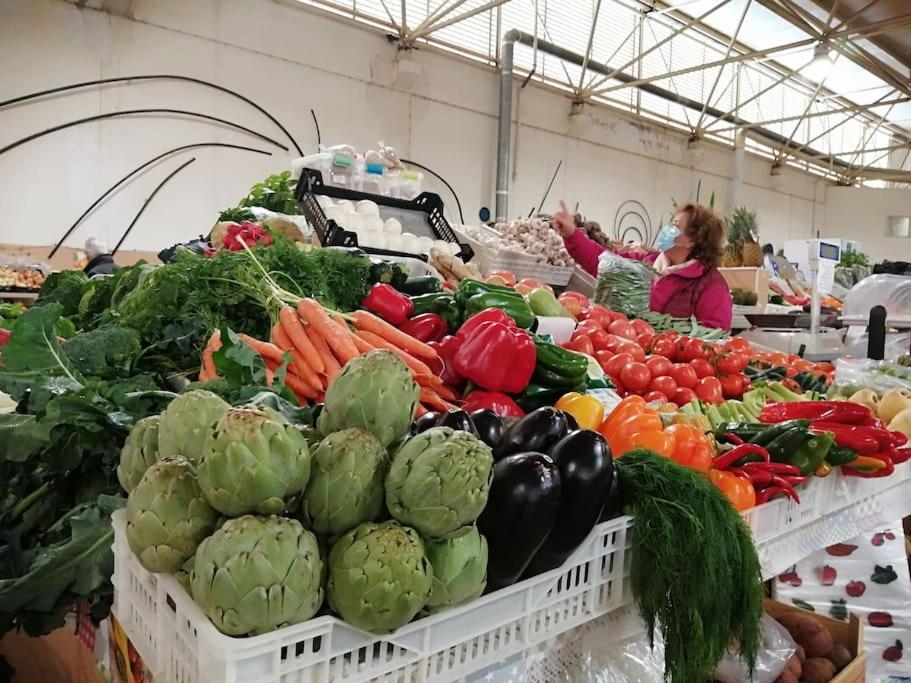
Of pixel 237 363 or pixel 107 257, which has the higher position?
pixel 107 257

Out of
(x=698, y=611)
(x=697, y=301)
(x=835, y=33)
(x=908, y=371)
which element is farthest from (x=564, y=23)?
(x=698, y=611)

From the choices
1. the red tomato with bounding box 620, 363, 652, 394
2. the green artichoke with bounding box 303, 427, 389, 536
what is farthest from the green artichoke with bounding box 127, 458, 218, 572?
the red tomato with bounding box 620, 363, 652, 394

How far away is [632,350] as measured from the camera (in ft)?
8.27

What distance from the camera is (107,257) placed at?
5.25 m

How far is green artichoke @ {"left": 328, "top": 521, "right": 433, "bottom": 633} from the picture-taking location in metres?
0.68

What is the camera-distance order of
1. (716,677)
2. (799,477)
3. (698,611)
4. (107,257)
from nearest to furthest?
1. (698,611)
2. (799,477)
3. (716,677)
4. (107,257)

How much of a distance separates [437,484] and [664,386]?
1.80m

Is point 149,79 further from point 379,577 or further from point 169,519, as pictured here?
point 379,577

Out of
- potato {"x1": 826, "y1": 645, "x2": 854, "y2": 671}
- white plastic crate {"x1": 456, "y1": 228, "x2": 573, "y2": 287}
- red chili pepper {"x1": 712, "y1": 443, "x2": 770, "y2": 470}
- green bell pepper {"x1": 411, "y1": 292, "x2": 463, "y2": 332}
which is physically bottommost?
potato {"x1": 826, "y1": 645, "x2": 854, "y2": 671}

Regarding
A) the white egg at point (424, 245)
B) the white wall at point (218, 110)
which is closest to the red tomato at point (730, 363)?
the white egg at point (424, 245)

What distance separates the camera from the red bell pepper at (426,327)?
2.01 metres

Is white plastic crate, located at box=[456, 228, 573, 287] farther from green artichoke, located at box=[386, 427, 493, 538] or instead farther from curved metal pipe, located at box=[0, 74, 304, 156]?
curved metal pipe, located at box=[0, 74, 304, 156]

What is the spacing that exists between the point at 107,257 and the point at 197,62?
2451 millimetres

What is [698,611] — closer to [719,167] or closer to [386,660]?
[386,660]
